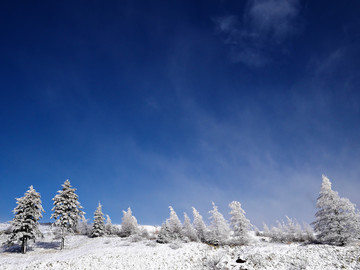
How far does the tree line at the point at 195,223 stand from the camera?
91.4ft

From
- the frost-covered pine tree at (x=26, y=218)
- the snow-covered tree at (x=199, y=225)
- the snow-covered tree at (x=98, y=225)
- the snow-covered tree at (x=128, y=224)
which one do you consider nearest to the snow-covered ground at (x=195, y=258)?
the frost-covered pine tree at (x=26, y=218)

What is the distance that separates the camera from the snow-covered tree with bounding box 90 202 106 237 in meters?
50.5

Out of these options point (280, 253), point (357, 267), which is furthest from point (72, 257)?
point (357, 267)

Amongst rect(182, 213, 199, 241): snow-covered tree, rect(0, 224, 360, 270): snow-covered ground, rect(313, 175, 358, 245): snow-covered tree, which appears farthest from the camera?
rect(182, 213, 199, 241): snow-covered tree

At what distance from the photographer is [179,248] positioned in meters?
31.9

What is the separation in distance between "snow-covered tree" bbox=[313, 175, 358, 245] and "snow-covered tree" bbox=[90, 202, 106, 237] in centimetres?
4477

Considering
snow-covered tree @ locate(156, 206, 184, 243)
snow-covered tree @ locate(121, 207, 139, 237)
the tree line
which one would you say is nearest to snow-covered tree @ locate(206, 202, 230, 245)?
the tree line

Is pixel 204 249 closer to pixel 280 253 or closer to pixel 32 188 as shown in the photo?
pixel 280 253

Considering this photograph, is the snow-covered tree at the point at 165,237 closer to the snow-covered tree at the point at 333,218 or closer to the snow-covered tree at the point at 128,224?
the snow-covered tree at the point at 128,224

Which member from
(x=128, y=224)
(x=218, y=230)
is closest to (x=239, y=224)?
(x=218, y=230)

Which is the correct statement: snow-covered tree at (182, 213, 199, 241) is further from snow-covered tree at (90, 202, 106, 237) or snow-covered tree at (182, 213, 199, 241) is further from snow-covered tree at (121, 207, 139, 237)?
snow-covered tree at (90, 202, 106, 237)

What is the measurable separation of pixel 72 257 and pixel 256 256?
24.1m

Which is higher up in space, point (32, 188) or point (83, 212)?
point (32, 188)

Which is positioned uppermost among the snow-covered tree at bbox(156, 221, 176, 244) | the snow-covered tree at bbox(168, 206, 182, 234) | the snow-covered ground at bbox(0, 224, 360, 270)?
the snow-covered tree at bbox(168, 206, 182, 234)
